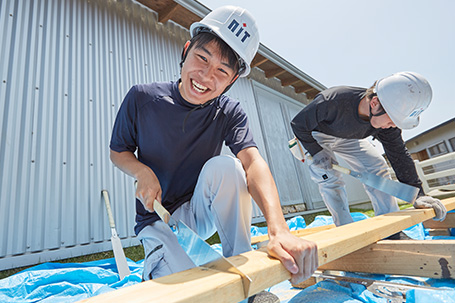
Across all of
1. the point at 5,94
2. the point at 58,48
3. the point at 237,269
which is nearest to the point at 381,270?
the point at 237,269

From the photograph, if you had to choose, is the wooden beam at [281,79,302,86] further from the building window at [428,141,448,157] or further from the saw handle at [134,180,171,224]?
the building window at [428,141,448,157]

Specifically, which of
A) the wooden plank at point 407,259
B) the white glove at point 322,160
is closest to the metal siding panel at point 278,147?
the white glove at point 322,160

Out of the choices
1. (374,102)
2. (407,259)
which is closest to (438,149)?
(374,102)

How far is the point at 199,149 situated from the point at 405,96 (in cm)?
188

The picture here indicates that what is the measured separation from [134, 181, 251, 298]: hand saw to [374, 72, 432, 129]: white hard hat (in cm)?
210

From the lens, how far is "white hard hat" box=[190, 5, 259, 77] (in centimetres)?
132

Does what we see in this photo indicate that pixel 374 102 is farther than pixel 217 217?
Yes

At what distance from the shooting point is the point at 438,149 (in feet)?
46.0

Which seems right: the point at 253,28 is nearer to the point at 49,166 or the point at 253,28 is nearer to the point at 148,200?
the point at 148,200

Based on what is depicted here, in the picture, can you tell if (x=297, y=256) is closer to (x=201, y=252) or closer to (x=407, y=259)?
(x=201, y=252)

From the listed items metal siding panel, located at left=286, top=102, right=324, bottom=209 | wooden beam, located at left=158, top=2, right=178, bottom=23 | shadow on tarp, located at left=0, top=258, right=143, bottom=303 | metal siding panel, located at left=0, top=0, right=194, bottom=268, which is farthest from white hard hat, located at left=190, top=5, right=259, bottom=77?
metal siding panel, located at left=286, top=102, right=324, bottom=209

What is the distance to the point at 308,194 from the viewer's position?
21.3 feet

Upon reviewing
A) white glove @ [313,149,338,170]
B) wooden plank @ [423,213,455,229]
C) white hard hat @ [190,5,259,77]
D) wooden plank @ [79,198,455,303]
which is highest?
white hard hat @ [190,5,259,77]

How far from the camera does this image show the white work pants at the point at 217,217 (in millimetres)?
1232
